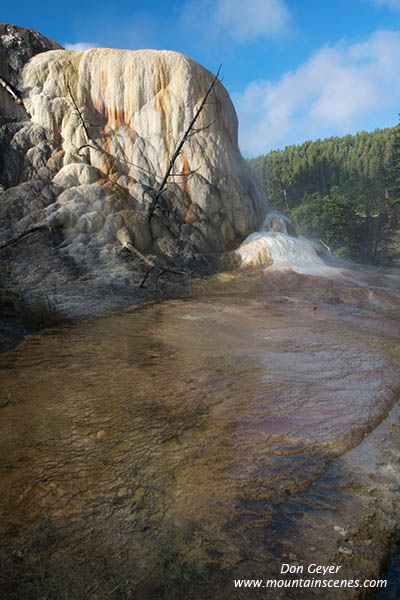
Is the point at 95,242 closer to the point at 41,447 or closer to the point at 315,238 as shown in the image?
the point at 41,447

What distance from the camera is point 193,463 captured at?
6.84 feet

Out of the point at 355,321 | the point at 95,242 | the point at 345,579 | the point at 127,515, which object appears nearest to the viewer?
the point at 345,579

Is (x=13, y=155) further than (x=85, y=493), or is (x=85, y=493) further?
(x=13, y=155)

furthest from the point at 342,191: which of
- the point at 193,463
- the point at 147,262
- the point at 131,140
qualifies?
the point at 193,463

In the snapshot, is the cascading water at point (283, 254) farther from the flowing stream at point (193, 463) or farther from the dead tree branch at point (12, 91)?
the dead tree branch at point (12, 91)

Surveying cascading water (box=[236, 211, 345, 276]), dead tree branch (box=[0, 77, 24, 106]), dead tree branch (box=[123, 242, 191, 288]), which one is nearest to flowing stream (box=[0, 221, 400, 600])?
dead tree branch (box=[123, 242, 191, 288])

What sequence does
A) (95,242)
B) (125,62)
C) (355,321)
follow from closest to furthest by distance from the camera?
1. (355,321)
2. (95,242)
3. (125,62)

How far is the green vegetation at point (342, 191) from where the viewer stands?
80.9 ft

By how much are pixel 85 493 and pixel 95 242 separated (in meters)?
7.27

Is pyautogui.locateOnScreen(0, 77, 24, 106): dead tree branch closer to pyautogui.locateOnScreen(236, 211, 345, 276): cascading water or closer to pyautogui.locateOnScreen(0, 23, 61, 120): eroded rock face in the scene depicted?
pyautogui.locateOnScreen(0, 23, 61, 120): eroded rock face

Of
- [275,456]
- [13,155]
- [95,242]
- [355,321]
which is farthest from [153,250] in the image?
[275,456]

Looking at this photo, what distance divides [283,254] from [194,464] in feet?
28.9

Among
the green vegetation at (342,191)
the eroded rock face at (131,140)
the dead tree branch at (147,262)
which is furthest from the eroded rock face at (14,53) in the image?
the green vegetation at (342,191)

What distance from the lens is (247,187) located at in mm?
12109
